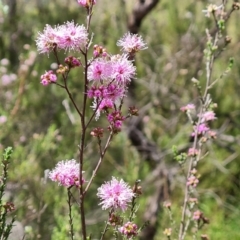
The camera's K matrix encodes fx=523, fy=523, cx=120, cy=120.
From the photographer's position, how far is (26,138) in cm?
351

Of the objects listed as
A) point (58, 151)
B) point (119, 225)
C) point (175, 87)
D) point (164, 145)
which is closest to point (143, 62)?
point (175, 87)

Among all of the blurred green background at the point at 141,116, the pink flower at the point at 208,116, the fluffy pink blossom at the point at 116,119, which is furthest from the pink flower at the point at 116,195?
the blurred green background at the point at 141,116

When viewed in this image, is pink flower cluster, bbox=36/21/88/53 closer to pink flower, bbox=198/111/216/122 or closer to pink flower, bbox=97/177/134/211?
pink flower, bbox=97/177/134/211

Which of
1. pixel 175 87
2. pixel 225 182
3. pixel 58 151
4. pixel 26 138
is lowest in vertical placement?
pixel 58 151

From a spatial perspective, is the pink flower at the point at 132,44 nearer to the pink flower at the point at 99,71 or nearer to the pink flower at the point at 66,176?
the pink flower at the point at 99,71

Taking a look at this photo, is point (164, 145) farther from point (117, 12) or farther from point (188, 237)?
point (117, 12)

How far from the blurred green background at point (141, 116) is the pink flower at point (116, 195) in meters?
1.57

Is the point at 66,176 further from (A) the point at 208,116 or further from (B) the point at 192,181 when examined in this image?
(A) the point at 208,116

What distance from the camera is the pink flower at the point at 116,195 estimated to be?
111 centimetres

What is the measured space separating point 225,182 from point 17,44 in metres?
2.14

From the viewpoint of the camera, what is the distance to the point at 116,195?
112cm

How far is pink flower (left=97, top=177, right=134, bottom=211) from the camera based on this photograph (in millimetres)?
1114

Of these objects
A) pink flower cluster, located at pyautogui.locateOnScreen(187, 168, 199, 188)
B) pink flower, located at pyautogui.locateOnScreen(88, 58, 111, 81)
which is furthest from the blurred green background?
pink flower, located at pyautogui.locateOnScreen(88, 58, 111, 81)

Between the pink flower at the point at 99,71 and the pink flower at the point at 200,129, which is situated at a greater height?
the pink flower at the point at 200,129
